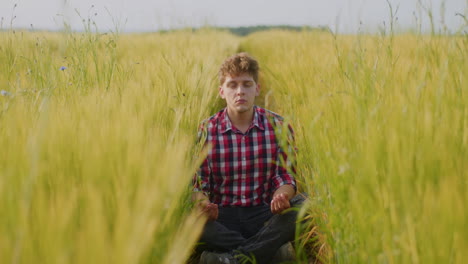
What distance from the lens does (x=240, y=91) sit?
163cm

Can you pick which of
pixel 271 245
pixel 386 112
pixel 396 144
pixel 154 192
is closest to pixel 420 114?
pixel 386 112

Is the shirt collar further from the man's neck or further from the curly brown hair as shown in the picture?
the curly brown hair

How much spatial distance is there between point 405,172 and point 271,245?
0.85m

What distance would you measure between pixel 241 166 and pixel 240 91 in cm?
33

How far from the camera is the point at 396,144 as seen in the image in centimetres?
76

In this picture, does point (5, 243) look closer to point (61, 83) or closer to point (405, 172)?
point (405, 172)

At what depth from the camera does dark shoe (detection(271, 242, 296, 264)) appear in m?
1.49

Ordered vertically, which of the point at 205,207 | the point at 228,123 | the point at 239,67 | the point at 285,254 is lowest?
the point at 285,254

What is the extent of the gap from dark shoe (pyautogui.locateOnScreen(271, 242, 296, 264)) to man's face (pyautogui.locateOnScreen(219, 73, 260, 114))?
23.4 inches

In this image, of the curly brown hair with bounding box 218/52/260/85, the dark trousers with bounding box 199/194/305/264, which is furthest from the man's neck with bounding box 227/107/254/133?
the dark trousers with bounding box 199/194/305/264

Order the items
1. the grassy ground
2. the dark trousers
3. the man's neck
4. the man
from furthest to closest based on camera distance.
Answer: the man's neck → the man → the dark trousers → the grassy ground

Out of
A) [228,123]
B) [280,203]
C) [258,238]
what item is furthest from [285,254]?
[228,123]

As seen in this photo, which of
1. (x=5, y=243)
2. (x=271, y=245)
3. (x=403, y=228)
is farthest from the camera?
(x=271, y=245)

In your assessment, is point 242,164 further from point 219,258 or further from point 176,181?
point 176,181
